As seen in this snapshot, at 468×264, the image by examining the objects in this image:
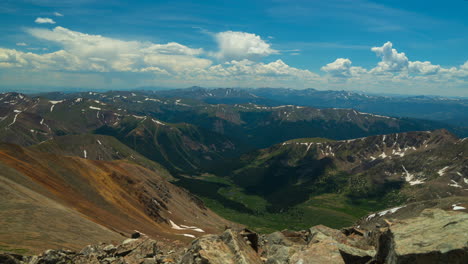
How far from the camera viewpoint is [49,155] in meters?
156

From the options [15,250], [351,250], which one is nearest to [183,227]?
[15,250]

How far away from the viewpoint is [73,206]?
103125mm

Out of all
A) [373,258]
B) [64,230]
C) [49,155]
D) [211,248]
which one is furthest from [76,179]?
[373,258]

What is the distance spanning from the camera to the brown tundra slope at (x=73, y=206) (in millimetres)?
54750

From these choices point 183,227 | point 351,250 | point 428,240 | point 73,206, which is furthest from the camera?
point 183,227

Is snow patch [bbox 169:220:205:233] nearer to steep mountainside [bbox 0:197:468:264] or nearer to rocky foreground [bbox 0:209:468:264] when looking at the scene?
steep mountainside [bbox 0:197:468:264]

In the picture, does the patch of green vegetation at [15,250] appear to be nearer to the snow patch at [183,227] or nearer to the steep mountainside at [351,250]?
the steep mountainside at [351,250]

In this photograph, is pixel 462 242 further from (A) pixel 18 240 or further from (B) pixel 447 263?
(A) pixel 18 240

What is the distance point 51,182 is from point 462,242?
454 feet

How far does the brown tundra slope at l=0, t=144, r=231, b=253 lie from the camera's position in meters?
54.8

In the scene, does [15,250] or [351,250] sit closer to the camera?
[351,250]

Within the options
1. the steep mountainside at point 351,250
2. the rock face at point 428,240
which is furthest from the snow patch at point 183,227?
the rock face at point 428,240

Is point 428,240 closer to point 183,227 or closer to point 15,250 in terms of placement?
point 15,250

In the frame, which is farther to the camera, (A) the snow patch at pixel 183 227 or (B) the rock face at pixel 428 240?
(A) the snow patch at pixel 183 227
